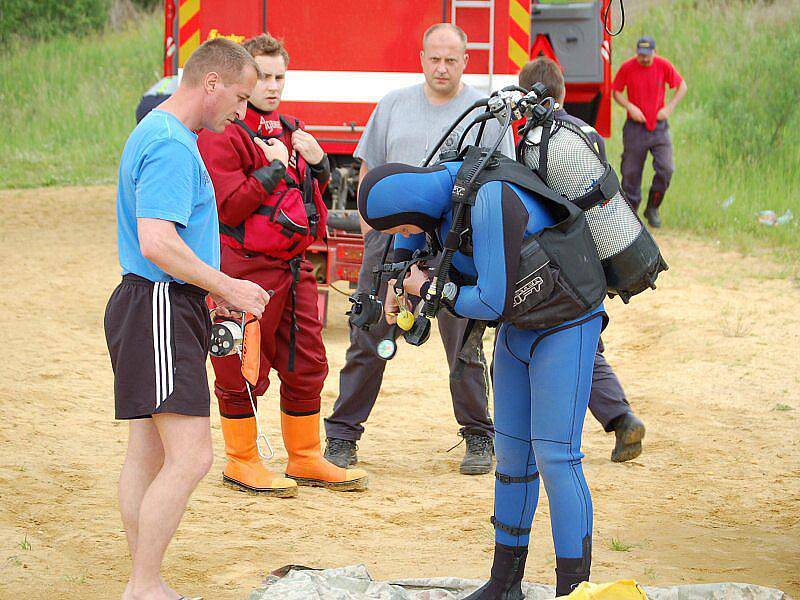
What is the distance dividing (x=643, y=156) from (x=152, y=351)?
9.82 m

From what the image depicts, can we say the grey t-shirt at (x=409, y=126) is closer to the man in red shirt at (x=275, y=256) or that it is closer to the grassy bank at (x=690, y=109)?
the man in red shirt at (x=275, y=256)

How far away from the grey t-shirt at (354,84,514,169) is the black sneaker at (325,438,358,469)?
139 centimetres

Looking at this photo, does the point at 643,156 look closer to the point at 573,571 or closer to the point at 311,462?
the point at 311,462

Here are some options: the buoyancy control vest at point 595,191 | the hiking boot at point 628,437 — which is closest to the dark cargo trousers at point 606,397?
the hiking boot at point 628,437

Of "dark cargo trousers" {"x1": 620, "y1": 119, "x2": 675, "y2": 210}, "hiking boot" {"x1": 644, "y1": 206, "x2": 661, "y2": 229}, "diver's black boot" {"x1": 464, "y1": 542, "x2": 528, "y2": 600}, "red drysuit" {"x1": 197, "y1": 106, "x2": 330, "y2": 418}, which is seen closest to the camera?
"diver's black boot" {"x1": 464, "y1": 542, "x2": 528, "y2": 600}

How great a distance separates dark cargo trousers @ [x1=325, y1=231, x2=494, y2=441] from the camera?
557 cm

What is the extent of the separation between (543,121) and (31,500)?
115 inches

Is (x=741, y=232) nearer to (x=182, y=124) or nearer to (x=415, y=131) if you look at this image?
(x=415, y=131)

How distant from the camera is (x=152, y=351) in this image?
357cm

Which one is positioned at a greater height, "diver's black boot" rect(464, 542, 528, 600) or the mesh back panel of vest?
the mesh back panel of vest

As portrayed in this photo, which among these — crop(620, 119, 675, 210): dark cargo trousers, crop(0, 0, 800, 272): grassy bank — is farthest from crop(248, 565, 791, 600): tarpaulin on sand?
crop(620, 119, 675, 210): dark cargo trousers

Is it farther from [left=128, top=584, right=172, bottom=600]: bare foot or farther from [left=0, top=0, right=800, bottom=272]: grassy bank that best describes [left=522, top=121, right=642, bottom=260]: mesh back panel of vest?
[left=0, top=0, right=800, bottom=272]: grassy bank

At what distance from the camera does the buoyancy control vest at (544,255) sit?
355 centimetres

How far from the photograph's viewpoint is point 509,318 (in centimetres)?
363
